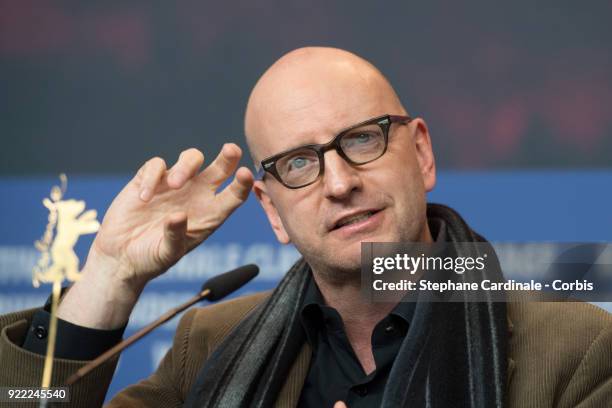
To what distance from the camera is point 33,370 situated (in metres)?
1.92

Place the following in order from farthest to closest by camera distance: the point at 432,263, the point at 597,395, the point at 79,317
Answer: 1. the point at 432,263
2. the point at 79,317
3. the point at 597,395

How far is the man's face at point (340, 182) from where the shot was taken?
6.70 ft

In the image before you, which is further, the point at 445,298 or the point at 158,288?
the point at 158,288

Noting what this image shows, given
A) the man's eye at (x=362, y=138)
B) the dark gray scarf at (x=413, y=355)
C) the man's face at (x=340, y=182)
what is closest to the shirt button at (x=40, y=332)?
the dark gray scarf at (x=413, y=355)

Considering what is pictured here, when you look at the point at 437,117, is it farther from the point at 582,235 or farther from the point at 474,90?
the point at 582,235

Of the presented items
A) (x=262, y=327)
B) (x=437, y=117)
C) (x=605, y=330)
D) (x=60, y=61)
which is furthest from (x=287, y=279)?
(x=60, y=61)

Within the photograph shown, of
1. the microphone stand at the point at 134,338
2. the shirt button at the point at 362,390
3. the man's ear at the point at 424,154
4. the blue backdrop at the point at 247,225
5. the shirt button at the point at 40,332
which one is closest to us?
the microphone stand at the point at 134,338

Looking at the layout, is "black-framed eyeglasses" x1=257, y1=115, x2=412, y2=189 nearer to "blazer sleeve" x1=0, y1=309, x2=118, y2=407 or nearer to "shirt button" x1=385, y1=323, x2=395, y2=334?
"shirt button" x1=385, y1=323, x2=395, y2=334

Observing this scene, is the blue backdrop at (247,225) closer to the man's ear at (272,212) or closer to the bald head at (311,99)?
the man's ear at (272,212)

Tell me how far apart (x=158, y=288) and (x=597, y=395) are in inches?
71.3

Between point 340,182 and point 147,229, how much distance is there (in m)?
0.47

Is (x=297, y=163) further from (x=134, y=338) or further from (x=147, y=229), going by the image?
(x=134, y=338)

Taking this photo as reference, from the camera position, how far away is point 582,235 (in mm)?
2973

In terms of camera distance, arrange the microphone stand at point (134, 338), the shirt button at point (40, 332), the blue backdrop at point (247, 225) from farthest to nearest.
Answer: the blue backdrop at point (247, 225), the shirt button at point (40, 332), the microphone stand at point (134, 338)
